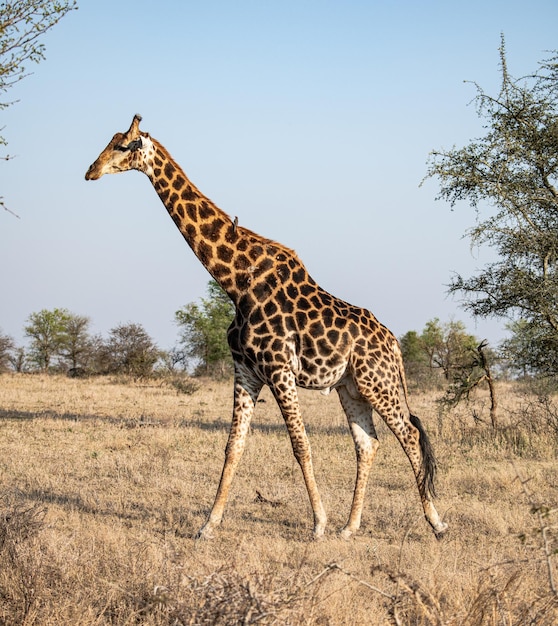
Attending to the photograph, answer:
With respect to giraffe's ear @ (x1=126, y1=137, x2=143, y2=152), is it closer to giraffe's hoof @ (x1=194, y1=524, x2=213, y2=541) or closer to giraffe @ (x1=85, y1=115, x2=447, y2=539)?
giraffe @ (x1=85, y1=115, x2=447, y2=539)

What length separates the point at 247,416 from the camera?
7.38 meters

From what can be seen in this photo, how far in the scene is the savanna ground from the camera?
4.18m

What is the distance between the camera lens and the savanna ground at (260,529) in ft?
13.7

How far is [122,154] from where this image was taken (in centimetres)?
730

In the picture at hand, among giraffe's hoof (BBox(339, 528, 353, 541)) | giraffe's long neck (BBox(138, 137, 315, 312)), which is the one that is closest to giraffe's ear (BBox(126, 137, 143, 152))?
giraffe's long neck (BBox(138, 137, 315, 312))

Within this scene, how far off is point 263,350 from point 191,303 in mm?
39851

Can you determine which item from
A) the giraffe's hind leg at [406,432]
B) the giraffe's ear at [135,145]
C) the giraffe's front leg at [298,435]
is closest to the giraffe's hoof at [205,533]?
the giraffe's front leg at [298,435]

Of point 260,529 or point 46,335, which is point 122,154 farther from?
point 46,335

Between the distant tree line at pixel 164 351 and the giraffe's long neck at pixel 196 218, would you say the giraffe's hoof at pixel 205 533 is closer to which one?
the giraffe's long neck at pixel 196 218

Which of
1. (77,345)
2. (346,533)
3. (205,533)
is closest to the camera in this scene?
(205,533)

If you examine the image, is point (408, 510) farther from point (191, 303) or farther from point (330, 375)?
point (191, 303)

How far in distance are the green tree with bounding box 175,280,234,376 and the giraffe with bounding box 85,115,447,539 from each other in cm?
3338

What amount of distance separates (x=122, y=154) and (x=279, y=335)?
2301 mm

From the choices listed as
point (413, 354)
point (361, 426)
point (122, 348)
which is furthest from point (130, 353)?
point (361, 426)
